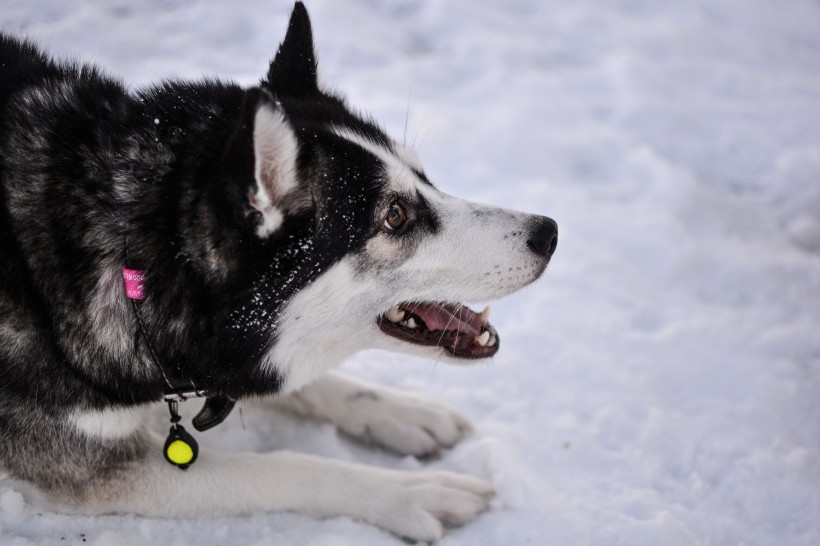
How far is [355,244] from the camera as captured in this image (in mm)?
1996

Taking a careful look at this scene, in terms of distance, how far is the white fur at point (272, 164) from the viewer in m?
1.62

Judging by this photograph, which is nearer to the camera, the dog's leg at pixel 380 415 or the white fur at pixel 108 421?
the white fur at pixel 108 421

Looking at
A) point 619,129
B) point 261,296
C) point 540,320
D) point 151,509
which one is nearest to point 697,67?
point 619,129

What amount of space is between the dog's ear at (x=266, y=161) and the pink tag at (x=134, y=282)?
0.37 meters

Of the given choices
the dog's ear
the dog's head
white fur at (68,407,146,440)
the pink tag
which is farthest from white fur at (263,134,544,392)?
white fur at (68,407,146,440)

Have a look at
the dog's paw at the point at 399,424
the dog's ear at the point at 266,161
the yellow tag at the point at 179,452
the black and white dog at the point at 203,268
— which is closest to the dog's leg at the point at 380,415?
the dog's paw at the point at 399,424

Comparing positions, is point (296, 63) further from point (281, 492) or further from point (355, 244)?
point (281, 492)

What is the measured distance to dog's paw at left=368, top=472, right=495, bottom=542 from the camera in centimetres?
238

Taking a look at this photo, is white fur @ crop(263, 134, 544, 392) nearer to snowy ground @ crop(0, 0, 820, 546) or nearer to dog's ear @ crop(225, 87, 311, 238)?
dog's ear @ crop(225, 87, 311, 238)

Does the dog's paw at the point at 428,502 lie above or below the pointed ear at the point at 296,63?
below

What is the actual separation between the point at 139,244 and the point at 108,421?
0.63m

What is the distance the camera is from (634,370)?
3.12m

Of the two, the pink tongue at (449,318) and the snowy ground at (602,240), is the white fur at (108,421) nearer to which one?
the snowy ground at (602,240)

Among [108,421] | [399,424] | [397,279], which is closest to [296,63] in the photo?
[397,279]
